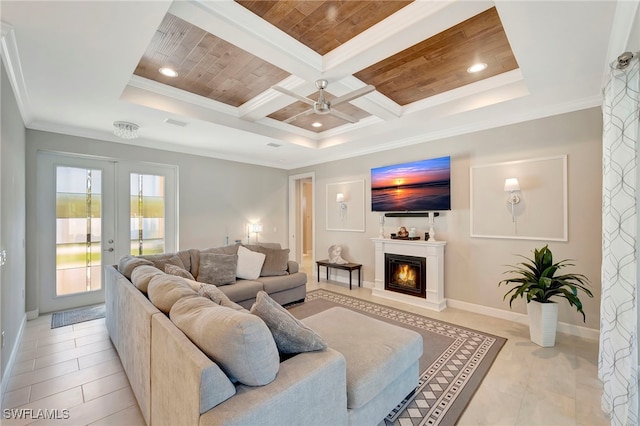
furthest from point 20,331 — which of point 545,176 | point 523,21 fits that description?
point 545,176

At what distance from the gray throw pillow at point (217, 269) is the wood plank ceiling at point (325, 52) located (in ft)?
6.95

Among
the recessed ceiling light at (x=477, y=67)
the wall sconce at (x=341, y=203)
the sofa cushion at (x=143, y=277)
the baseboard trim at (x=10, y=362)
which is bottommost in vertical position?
the baseboard trim at (x=10, y=362)

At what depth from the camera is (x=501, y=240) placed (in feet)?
12.3

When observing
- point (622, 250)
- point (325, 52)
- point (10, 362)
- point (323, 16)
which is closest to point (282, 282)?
point (10, 362)

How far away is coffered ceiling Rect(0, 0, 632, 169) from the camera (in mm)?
1910

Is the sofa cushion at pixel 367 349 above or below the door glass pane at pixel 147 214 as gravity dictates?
below

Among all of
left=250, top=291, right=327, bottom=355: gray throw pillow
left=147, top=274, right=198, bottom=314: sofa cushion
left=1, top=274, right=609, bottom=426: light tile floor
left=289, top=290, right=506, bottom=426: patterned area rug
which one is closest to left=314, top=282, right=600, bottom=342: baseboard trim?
left=1, top=274, right=609, bottom=426: light tile floor

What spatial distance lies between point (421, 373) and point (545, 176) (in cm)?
280

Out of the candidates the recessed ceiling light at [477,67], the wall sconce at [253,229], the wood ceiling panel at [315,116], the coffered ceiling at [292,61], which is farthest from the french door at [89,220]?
the recessed ceiling light at [477,67]

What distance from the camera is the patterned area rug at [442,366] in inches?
77.0

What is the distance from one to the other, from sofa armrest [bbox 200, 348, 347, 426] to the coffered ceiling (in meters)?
2.22

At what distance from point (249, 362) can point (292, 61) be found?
7.72 ft

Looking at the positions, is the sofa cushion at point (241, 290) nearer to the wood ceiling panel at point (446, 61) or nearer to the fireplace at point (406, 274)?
the fireplace at point (406, 274)

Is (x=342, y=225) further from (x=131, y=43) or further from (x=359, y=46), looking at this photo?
(x=131, y=43)
